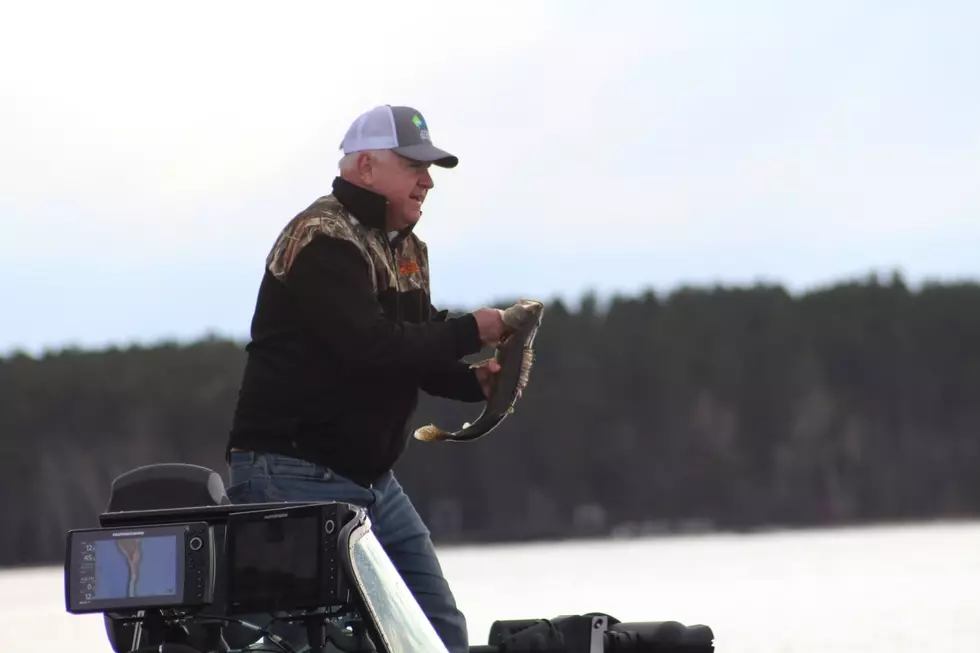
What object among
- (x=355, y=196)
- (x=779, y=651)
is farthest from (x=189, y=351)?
(x=355, y=196)

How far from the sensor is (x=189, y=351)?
283 ft

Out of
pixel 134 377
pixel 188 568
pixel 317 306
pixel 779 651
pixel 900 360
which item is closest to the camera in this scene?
pixel 188 568

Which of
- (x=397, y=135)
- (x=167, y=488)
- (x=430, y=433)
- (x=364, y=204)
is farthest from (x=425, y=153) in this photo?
(x=167, y=488)

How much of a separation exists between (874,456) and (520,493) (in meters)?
17.6

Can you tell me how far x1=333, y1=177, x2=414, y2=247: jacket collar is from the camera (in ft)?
17.2

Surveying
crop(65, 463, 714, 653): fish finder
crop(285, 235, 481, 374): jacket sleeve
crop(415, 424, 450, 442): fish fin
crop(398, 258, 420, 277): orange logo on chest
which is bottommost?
crop(65, 463, 714, 653): fish finder

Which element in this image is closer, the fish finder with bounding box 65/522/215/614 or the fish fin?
the fish finder with bounding box 65/522/215/614

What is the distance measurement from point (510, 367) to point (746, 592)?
31060 mm

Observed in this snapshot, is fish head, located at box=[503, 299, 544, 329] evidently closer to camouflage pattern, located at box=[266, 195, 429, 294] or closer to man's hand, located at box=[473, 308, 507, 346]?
man's hand, located at box=[473, 308, 507, 346]

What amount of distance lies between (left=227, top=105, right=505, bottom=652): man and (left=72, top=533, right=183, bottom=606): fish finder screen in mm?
1281

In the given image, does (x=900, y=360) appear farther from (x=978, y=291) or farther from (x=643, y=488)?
(x=643, y=488)

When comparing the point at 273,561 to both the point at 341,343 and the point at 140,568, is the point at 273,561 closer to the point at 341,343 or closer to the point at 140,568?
the point at 140,568

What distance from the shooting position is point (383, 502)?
5.40 m

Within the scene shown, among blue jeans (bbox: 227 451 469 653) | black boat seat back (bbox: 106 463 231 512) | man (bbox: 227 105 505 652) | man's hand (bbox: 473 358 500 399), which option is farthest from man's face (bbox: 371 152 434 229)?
black boat seat back (bbox: 106 463 231 512)
